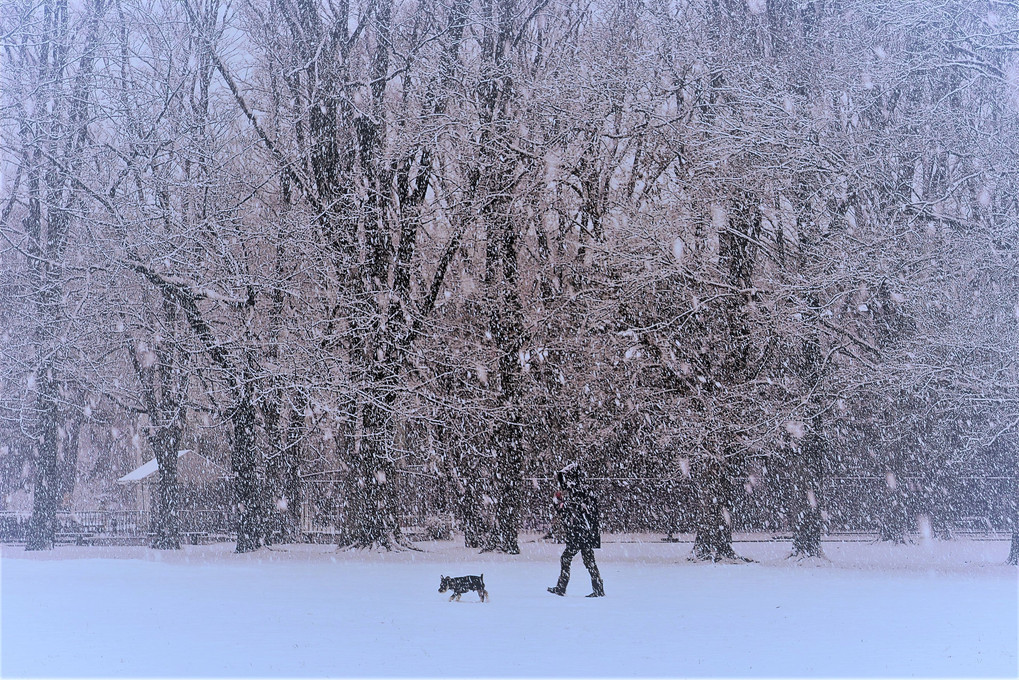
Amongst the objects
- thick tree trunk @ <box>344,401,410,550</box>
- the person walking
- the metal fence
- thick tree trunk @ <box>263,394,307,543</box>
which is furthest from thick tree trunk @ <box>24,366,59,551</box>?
the person walking

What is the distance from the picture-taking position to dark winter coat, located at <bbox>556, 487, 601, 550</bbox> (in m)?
15.2

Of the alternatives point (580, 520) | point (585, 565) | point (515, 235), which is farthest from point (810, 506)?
→ point (580, 520)

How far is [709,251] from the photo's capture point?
24.4 metres

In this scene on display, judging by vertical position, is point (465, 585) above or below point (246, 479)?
below

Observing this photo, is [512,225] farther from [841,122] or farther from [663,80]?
[841,122]

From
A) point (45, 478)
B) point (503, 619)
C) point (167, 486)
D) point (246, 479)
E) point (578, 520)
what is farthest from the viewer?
point (45, 478)

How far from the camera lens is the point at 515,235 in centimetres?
2591

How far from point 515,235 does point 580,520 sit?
1201cm

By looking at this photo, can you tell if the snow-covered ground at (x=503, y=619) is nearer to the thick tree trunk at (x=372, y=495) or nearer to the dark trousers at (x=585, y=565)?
the dark trousers at (x=585, y=565)

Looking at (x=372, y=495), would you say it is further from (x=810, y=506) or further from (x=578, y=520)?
(x=578, y=520)

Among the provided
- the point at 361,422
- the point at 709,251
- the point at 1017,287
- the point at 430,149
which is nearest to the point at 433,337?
the point at 361,422

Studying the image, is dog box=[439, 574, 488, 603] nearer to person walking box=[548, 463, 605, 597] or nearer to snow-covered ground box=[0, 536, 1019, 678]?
snow-covered ground box=[0, 536, 1019, 678]

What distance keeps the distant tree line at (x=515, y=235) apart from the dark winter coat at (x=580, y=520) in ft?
23.5

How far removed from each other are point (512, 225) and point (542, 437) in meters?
5.48
